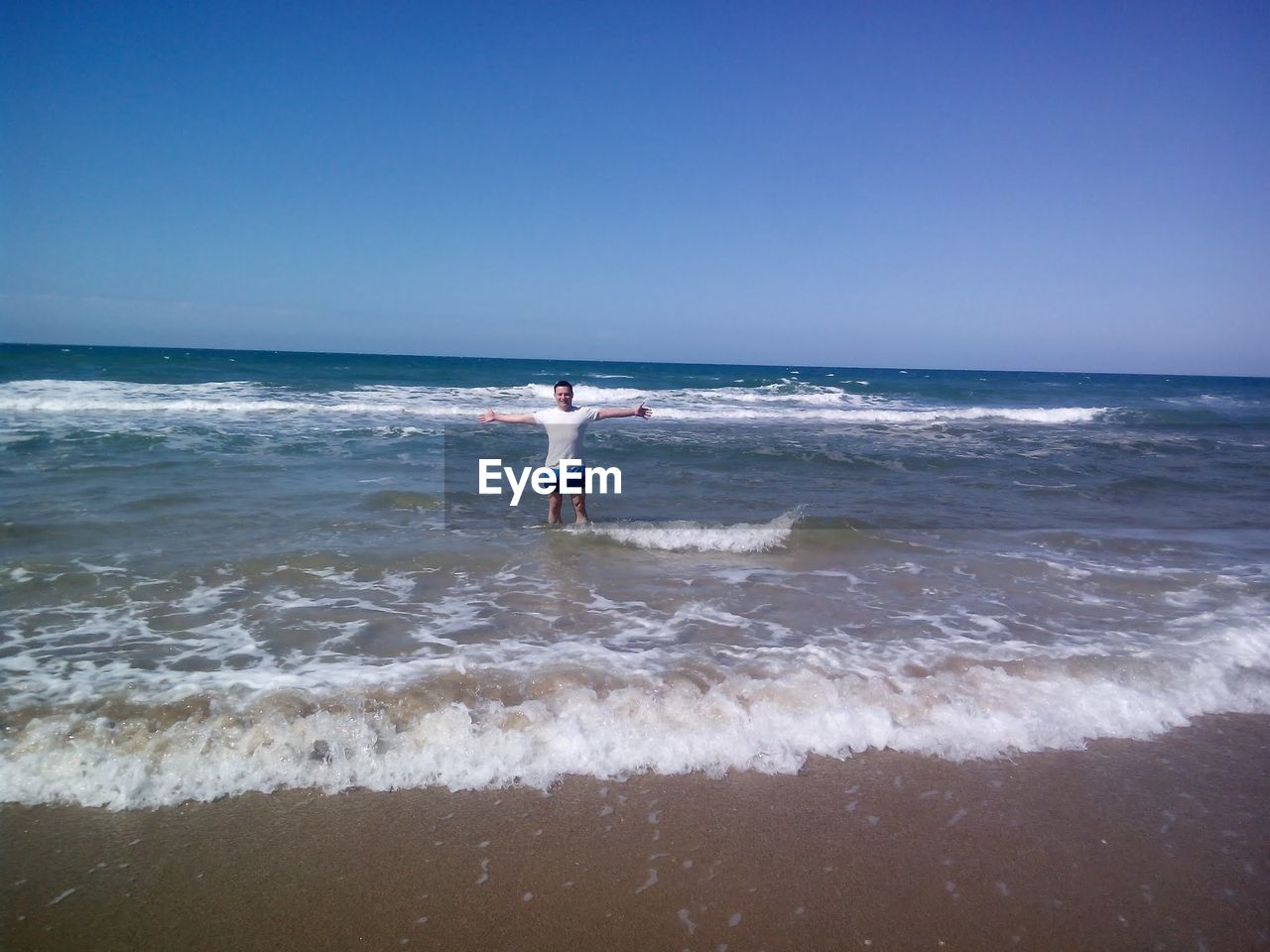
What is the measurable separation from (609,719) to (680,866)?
1.04 m

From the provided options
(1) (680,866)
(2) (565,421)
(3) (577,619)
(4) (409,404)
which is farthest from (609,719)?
(4) (409,404)

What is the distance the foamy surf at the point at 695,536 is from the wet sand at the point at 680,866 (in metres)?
4.09

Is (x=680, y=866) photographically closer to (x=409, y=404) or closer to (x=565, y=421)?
(x=565, y=421)

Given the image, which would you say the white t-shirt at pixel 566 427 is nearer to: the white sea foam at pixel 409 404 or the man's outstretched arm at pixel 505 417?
the man's outstretched arm at pixel 505 417

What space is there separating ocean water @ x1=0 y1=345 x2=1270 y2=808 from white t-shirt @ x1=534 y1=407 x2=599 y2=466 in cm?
87

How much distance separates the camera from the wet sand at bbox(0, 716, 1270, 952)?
8.59ft

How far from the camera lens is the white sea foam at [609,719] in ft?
11.3

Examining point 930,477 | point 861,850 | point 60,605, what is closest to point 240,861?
point 861,850

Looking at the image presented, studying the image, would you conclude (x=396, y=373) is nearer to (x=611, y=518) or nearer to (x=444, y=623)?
(x=611, y=518)

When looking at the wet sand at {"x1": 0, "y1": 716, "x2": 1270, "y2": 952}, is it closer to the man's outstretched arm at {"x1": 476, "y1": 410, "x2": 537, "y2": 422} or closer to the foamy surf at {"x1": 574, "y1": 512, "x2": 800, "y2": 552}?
the foamy surf at {"x1": 574, "y1": 512, "x2": 800, "y2": 552}

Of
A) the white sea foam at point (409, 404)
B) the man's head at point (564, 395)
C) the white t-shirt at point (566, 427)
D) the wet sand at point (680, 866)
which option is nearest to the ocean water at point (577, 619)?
the wet sand at point (680, 866)

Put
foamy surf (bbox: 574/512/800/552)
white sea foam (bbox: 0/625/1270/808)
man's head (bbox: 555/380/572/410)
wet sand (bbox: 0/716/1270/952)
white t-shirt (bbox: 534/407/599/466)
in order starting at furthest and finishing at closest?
foamy surf (bbox: 574/512/800/552) → white t-shirt (bbox: 534/407/599/466) → man's head (bbox: 555/380/572/410) → white sea foam (bbox: 0/625/1270/808) → wet sand (bbox: 0/716/1270/952)

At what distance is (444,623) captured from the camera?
5.28m

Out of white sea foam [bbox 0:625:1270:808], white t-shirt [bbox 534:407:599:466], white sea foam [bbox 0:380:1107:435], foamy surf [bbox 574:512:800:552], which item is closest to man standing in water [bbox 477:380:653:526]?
white t-shirt [bbox 534:407:599:466]
